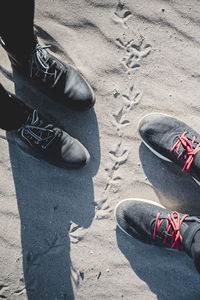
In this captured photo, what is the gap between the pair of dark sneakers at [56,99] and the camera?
5.17 ft

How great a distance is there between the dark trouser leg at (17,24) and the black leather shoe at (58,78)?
0.14 m

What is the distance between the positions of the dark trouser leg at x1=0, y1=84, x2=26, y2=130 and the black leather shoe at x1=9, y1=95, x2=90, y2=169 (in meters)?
0.07

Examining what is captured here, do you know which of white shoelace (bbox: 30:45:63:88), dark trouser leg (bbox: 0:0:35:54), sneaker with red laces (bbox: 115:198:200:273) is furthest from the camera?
sneaker with red laces (bbox: 115:198:200:273)

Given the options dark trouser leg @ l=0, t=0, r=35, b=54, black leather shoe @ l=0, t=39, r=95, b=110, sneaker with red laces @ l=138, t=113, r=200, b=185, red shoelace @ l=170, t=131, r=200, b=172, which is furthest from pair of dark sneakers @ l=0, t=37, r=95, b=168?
red shoelace @ l=170, t=131, r=200, b=172

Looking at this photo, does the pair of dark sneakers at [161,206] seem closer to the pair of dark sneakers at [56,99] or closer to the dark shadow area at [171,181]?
the dark shadow area at [171,181]

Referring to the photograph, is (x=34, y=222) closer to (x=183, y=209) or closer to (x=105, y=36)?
(x=183, y=209)

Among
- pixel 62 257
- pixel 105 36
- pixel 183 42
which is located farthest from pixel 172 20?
pixel 62 257

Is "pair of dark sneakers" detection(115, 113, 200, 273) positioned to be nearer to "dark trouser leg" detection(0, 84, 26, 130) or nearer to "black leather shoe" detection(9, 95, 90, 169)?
"black leather shoe" detection(9, 95, 90, 169)

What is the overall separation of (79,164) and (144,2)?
118 cm

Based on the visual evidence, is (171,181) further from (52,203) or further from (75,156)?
(52,203)

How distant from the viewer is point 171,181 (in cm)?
175

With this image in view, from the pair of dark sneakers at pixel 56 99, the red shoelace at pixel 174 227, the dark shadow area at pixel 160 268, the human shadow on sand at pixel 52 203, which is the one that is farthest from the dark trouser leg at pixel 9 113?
the red shoelace at pixel 174 227

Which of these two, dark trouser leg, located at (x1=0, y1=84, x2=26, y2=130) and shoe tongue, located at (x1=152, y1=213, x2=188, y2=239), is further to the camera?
shoe tongue, located at (x1=152, y1=213, x2=188, y2=239)

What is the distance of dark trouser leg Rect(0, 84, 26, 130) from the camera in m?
1.34
